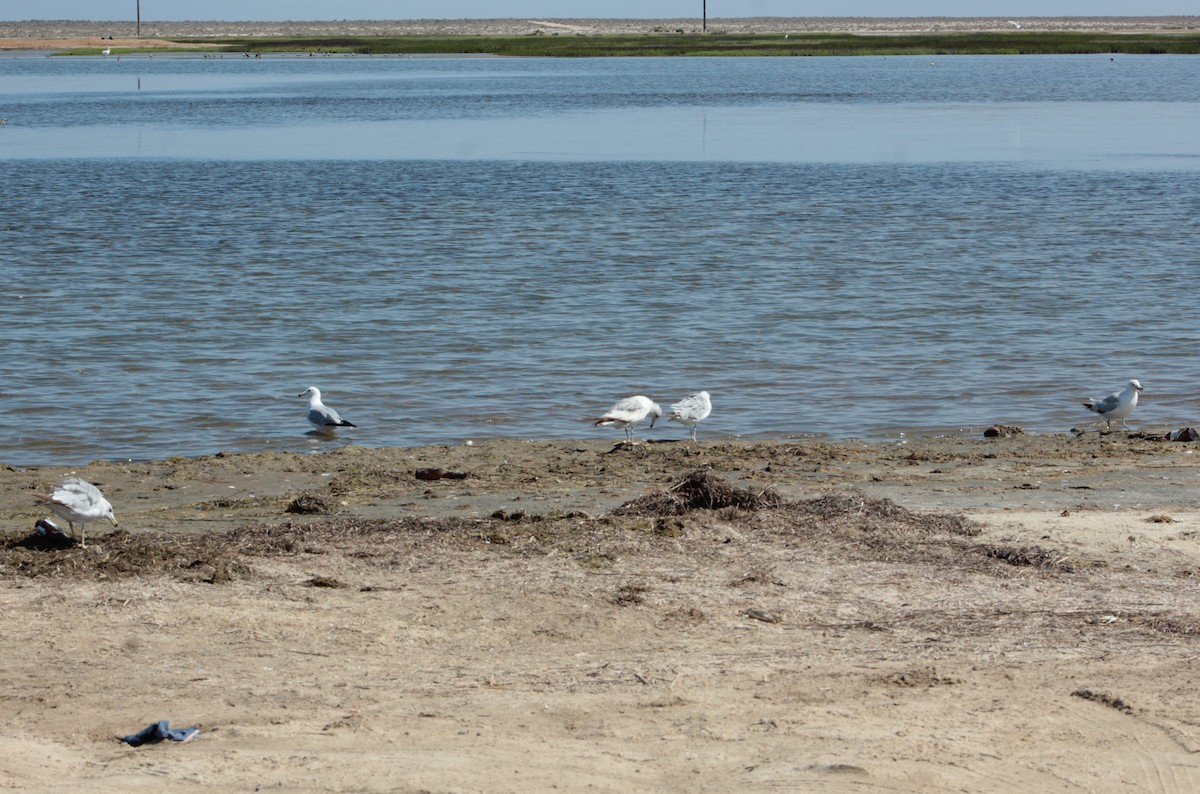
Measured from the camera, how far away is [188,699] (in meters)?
6.38

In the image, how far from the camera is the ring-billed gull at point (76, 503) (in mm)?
8273

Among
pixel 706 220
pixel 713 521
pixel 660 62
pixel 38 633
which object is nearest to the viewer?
pixel 38 633

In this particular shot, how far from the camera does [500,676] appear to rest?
669 centimetres

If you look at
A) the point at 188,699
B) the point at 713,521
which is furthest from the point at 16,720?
the point at 713,521

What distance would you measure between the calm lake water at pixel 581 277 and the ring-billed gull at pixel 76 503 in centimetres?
386

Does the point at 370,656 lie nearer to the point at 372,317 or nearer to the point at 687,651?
the point at 687,651

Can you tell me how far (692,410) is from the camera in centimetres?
1254

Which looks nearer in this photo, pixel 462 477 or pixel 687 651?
pixel 687 651

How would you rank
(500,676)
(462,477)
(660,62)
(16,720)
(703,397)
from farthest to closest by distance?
(660,62)
(703,397)
(462,477)
(500,676)
(16,720)

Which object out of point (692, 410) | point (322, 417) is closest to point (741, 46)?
point (322, 417)

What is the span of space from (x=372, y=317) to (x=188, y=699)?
12.8 meters

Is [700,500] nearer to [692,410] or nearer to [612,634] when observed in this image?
[612,634]

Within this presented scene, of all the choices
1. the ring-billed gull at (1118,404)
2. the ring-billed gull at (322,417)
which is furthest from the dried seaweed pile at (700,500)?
the ring-billed gull at (1118,404)

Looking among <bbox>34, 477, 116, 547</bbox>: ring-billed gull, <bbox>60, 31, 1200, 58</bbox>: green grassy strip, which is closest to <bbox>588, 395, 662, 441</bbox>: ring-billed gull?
<bbox>34, 477, 116, 547</bbox>: ring-billed gull
